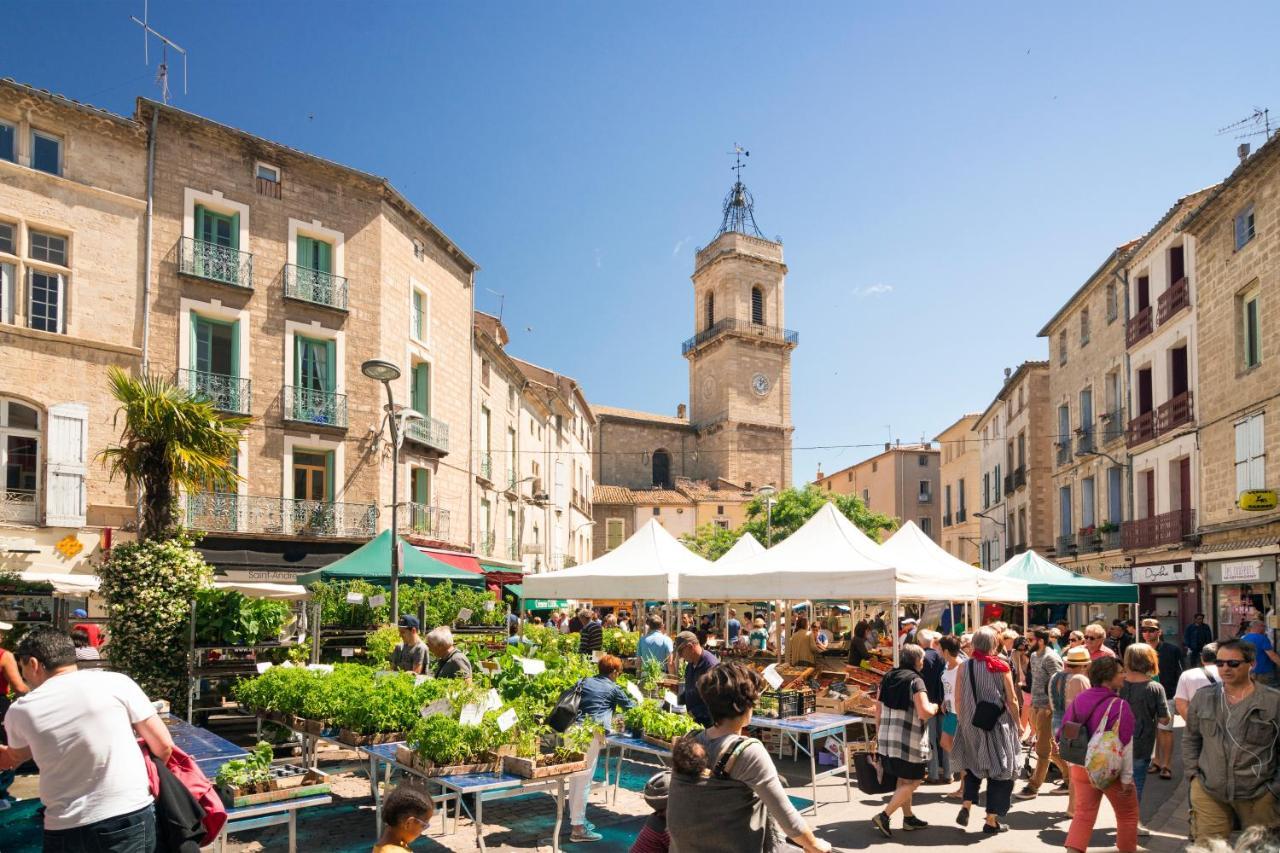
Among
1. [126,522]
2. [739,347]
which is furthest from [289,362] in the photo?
[739,347]

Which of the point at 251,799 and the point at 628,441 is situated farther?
the point at 628,441

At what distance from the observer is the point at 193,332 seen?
20.7 m

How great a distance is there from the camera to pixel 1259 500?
57.6ft

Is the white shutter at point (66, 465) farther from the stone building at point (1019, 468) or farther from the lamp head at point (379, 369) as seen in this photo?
the stone building at point (1019, 468)

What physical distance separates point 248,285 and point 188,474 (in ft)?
38.3

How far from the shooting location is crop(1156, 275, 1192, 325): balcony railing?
22.3 meters

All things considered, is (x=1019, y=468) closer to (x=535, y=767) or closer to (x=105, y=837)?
(x=535, y=767)

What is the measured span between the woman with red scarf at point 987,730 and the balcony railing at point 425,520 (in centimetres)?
1710

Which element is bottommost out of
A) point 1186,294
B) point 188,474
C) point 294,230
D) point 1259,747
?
point 1259,747

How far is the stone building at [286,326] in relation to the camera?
67.3 feet

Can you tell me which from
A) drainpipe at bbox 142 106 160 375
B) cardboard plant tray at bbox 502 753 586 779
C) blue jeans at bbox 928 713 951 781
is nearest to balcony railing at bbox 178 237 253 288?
drainpipe at bbox 142 106 160 375

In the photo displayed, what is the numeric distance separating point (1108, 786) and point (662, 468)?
57081 mm

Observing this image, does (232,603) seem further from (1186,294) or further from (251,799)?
(1186,294)

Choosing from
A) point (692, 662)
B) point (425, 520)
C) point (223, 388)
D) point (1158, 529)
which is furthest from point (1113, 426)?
point (223, 388)
